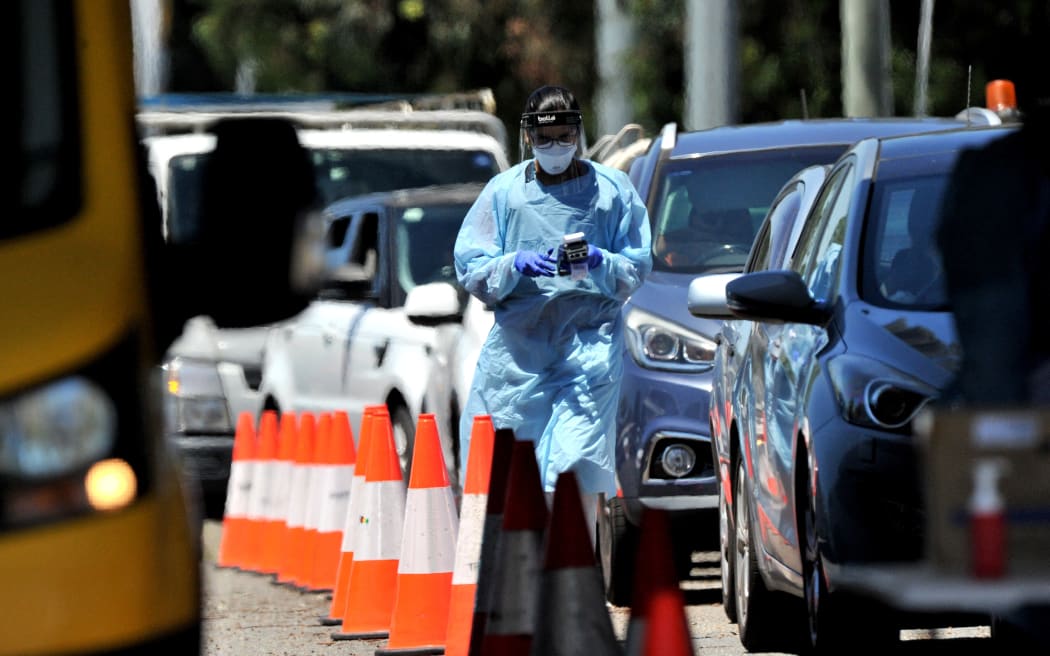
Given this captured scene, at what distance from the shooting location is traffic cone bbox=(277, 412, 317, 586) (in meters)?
11.6

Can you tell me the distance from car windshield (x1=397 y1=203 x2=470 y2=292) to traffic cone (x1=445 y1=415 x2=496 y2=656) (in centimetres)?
490

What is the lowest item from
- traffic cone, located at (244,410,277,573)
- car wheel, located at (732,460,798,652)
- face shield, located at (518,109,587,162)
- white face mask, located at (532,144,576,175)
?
traffic cone, located at (244,410,277,573)

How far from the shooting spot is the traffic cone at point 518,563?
641cm

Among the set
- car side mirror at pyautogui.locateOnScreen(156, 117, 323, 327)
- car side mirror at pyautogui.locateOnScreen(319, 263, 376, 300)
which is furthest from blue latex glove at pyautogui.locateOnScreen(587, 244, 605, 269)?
car side mirror at pyautogui.locateOnScreen(156, 117, 323, 327)

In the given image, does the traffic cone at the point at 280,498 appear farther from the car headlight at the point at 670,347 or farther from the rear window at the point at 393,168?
the rear window at the point at 393,168

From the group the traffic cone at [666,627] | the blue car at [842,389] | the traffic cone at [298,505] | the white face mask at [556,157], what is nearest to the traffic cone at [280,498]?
the traffic cone at [298,505]

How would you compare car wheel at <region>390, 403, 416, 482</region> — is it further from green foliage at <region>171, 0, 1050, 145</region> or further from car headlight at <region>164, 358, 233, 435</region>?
green foliage at <region>171, 0, 1050, 145</region>

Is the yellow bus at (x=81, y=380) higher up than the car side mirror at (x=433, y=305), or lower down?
higher up

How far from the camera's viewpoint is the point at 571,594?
555cm

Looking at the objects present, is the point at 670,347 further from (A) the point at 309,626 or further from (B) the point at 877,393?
(B) the point at 877,393

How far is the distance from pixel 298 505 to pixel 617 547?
74.4 inches

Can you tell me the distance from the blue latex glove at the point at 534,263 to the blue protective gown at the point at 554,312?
104 millimetres

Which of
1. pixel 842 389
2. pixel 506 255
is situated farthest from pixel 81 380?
pixel 506 255

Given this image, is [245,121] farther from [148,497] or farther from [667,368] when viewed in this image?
[667,368]
